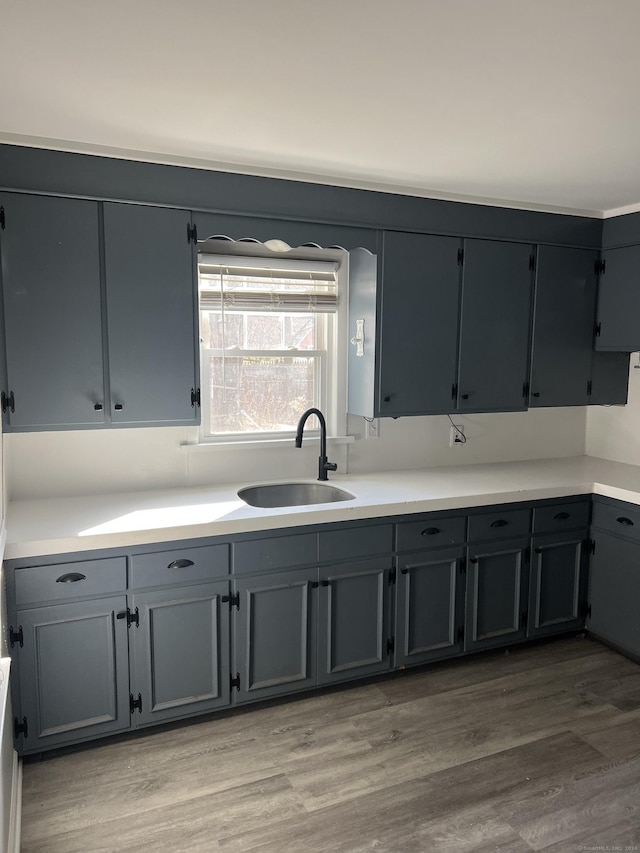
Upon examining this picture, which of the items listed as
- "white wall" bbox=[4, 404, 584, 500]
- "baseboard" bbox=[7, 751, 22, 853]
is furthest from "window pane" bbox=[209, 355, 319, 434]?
"baseboard" bbox=[7, 751, 22, 853]

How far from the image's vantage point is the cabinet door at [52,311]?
2.42 meters

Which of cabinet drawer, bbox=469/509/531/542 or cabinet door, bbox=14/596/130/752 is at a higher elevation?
cabinet drawer, bbox=469/509/531/542

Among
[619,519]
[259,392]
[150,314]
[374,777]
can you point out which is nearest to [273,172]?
[150,314]

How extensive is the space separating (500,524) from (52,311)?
2.27 metres

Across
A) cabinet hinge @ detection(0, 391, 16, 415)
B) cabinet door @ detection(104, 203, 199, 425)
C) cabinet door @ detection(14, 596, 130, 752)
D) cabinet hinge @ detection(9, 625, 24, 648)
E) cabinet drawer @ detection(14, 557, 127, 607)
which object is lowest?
cabinet door @ detection(14, 596, 130, 752)

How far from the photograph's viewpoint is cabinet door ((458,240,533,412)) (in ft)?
10.7

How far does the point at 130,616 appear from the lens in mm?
Answer: 2469

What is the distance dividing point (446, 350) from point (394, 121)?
1329mm

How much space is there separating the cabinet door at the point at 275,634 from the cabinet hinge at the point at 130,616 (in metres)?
0.39

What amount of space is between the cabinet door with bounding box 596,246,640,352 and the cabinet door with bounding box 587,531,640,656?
107 centimetres

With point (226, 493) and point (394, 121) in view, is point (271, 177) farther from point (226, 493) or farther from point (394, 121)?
point (226, 493)

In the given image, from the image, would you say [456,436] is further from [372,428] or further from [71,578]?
[71,578]

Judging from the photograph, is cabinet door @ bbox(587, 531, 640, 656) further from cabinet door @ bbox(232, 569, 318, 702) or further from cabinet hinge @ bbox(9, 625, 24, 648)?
cabinet hinge @ bbox(9, 625, 24, 648)

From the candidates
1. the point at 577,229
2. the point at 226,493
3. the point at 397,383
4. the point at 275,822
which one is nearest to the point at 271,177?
the point at 397,383
